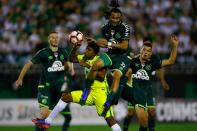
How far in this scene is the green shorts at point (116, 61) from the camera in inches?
553

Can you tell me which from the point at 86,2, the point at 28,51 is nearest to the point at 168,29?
the point at 86,2

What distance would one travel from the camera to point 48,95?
50.8 feet

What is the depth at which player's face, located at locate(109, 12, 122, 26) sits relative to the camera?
14352 mm

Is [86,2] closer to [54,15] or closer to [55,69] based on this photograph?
[54,15]

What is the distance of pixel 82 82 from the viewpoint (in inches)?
854

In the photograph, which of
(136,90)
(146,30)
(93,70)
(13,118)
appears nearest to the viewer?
(93,70)

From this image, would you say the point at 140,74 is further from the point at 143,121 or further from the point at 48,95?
the point at 48,95

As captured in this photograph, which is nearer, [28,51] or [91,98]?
[91,98]

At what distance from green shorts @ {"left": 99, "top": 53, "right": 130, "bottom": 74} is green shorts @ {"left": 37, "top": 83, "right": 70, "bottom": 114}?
1.94 meters

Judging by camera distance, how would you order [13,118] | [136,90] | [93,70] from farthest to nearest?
[13,118] < [136,90] < [93,70]

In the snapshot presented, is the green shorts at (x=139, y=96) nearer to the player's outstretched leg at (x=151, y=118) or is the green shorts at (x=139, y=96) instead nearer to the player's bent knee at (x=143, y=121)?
the player's bent knee at (x=143, y=121)

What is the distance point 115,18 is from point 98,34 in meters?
8.86

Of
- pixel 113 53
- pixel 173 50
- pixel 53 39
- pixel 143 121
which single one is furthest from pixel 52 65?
pixel 173 50

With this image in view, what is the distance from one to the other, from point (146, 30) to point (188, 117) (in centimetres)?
361
